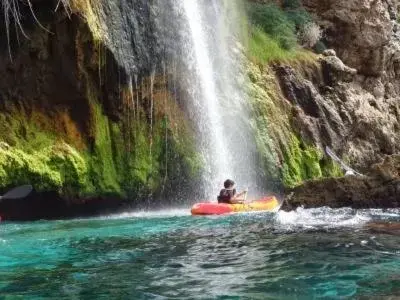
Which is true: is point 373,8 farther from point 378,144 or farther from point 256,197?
point 256,197

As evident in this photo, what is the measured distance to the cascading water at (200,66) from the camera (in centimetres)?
1520

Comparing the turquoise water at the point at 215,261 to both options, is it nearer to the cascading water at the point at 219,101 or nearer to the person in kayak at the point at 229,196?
the person in kayak at the point at 229,196

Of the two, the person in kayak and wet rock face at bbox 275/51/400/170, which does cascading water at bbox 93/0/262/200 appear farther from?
wet rock face at bbox 275/51/400/170

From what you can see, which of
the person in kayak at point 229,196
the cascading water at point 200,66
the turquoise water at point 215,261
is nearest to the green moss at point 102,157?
the cascading water at point 200,66

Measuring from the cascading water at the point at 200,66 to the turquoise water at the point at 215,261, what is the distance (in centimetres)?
652

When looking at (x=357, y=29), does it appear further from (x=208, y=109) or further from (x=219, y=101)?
(x=208, y=109)

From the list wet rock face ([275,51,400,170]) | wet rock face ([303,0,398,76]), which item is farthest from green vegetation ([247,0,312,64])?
wet rock face ([303,0,398,76])

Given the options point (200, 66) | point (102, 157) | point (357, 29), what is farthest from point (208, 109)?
point (357, 29)

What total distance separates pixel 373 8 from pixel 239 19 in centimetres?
631

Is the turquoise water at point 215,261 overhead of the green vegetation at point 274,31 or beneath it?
beneath

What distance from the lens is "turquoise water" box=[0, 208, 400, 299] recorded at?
197 inches

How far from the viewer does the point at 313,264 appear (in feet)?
19.1

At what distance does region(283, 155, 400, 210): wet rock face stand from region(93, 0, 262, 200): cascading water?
5970 mm

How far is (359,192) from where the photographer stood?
10.4 metres
